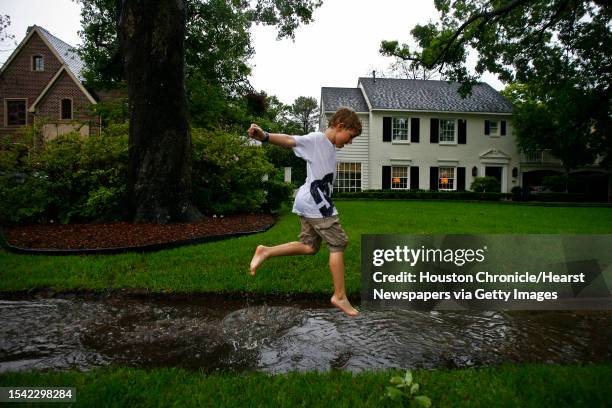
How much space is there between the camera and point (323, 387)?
2395 mm

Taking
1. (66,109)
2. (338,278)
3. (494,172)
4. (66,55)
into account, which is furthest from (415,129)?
(66,55)

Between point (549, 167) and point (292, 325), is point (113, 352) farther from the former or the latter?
point (549, 167)

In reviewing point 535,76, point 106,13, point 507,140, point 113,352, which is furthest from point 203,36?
point 507,140

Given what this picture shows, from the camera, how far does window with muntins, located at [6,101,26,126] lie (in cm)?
3003

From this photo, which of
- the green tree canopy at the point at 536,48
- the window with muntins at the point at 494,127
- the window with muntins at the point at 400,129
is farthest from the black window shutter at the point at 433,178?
the green tree canopy at the point at 536,48

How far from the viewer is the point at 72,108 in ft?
94.2

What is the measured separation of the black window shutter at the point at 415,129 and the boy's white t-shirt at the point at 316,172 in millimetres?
25247

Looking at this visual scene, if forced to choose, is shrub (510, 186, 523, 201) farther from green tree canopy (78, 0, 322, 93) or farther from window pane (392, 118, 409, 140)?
green tree canopy (78, 0, 322, 93)

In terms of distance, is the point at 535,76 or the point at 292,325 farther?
the point at 535,76

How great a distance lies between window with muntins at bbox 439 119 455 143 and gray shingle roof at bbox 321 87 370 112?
5454 mm

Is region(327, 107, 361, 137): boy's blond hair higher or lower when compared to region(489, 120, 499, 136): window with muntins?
lower

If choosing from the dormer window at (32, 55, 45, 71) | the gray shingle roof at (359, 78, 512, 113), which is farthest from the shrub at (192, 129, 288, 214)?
the dormer window at (32, 55, 45, 71)

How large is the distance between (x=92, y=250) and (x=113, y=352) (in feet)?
11.8

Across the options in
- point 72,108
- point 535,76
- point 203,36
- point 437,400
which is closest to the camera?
point 437,400
